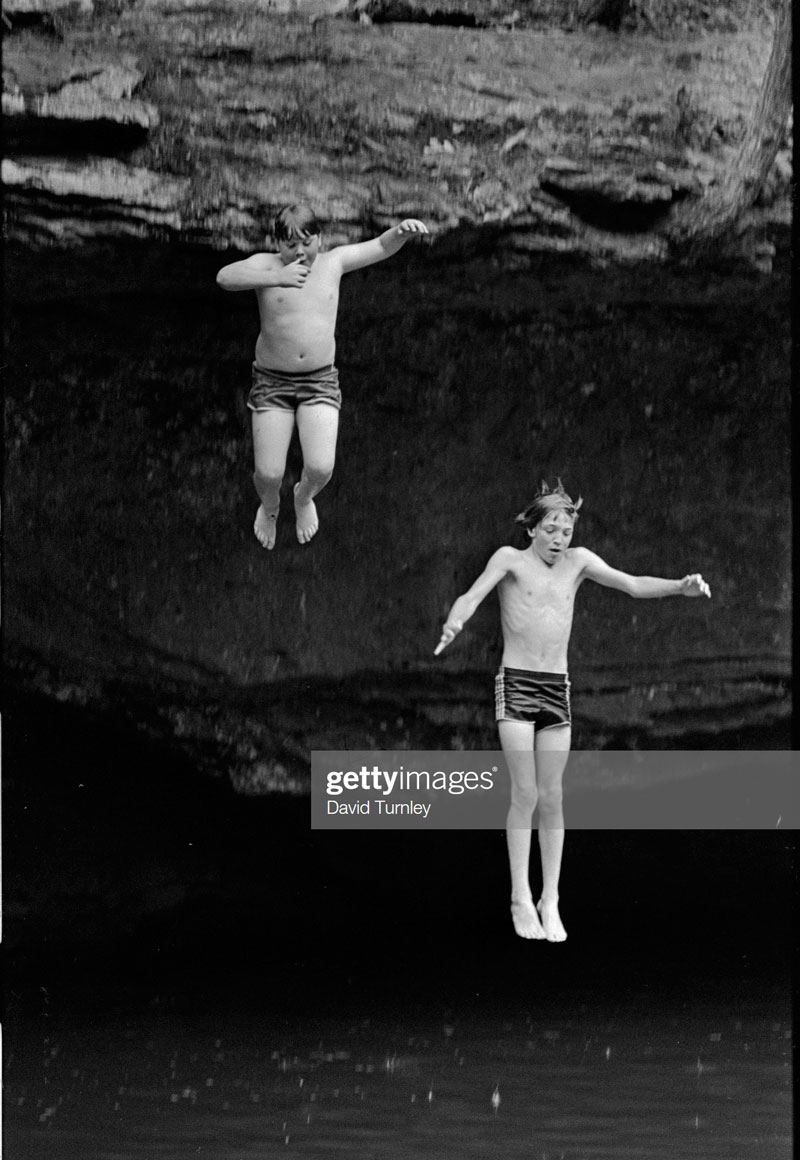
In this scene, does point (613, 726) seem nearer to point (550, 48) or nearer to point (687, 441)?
point (687, 441)

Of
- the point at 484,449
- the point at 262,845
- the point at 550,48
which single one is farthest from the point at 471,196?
the point at 262,845

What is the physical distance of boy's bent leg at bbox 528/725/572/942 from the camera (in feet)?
13.7

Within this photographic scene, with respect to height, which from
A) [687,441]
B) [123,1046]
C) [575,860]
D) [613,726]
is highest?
[687,441]

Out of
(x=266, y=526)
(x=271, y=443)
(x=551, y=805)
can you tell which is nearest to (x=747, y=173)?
(x=271, y=443)

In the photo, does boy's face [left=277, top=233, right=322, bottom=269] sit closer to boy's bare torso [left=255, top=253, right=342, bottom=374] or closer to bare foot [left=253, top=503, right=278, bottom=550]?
boy's bare torso [left=255, top=253, right=342, bottom=374]

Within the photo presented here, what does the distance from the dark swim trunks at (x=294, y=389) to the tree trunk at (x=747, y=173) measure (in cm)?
94

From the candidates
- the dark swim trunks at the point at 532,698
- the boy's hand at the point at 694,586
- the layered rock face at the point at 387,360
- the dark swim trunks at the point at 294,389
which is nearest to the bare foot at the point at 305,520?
the dark swim trunks at the point at 294,389

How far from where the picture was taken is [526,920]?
4.21 metres

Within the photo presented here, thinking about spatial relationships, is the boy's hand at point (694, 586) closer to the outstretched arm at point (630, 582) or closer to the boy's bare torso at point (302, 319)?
the outstretched arm at point (630, 582)

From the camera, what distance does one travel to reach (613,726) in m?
4.91

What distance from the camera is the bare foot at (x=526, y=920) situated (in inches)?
166

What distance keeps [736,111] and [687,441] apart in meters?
0.98

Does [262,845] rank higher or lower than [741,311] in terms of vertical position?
lower

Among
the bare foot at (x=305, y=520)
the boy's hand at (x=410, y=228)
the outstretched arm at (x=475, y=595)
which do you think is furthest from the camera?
the bare foot at (x=305, y=520)
